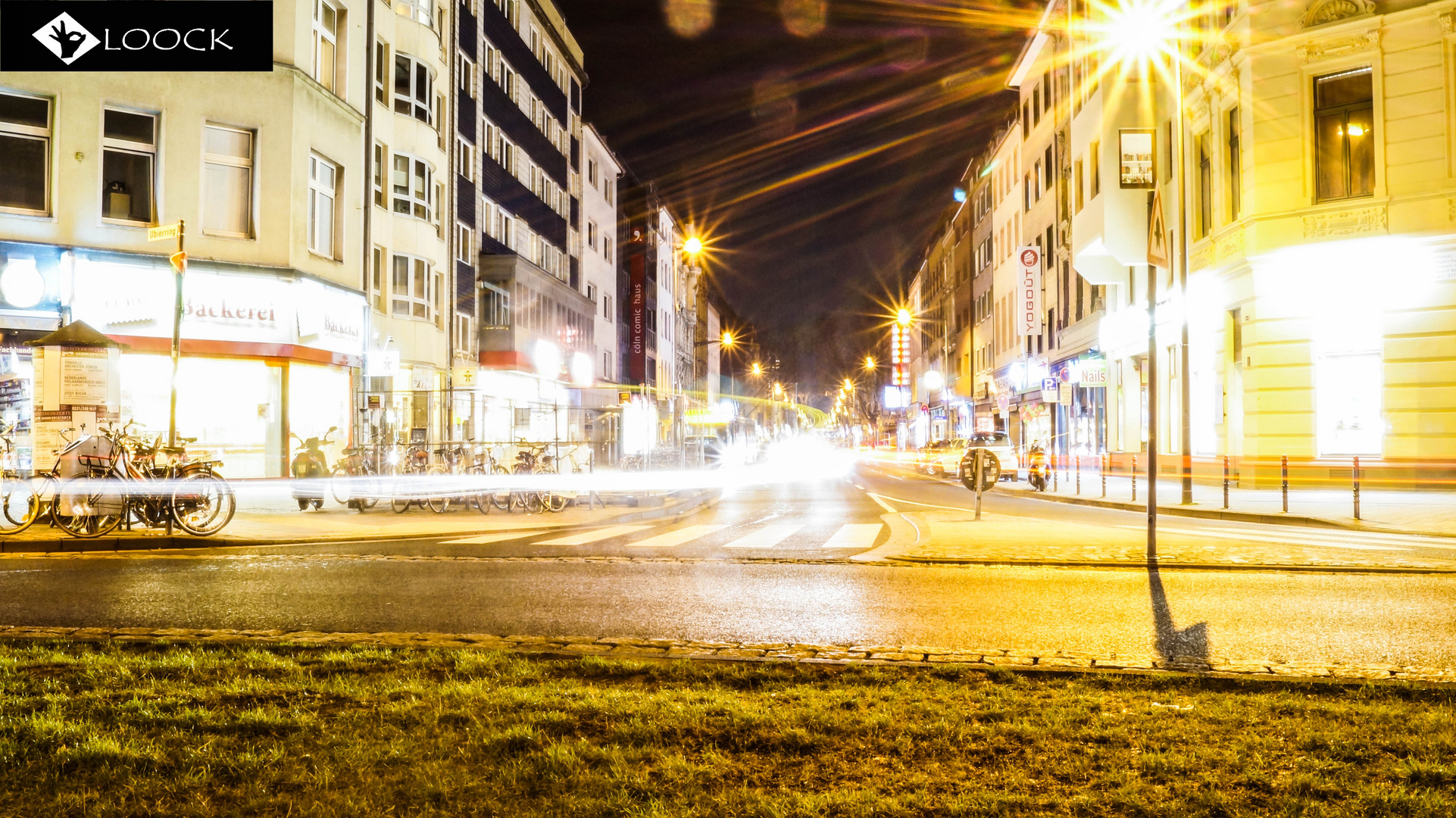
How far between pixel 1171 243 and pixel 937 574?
23993 mm

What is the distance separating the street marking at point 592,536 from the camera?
1413 cm

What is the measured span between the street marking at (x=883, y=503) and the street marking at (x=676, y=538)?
468cm

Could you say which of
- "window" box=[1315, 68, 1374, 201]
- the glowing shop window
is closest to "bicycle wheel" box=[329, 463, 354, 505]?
the glowing shop window

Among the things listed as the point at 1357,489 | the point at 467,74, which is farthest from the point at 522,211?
the point at 1357,489

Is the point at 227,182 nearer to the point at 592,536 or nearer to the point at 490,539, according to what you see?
the point at 490,539

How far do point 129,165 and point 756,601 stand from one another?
Result: 18.3 m

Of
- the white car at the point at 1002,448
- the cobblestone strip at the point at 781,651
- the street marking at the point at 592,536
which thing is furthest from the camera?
the white car at the point at 1002,448

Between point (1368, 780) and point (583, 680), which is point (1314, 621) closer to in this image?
point (1368, 780)

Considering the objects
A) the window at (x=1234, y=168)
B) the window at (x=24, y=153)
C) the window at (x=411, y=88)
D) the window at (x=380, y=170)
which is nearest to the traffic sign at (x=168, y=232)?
the window at (x=24, y=153)

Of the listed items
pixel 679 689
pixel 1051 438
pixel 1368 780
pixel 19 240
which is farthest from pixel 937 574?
pixel 1051 438

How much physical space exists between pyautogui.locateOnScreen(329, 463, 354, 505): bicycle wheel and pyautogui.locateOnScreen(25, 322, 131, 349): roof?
555 cm

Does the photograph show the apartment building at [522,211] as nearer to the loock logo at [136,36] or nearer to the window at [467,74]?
the window at [467,74]

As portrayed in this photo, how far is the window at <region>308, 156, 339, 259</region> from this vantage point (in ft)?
78.2

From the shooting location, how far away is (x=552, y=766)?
4.01 m
